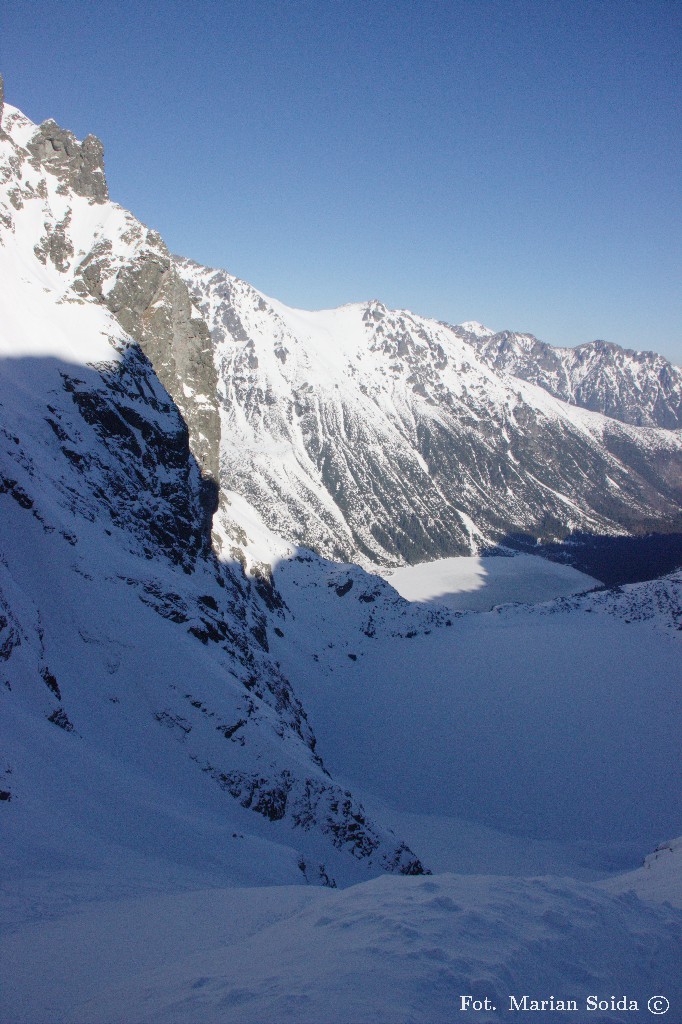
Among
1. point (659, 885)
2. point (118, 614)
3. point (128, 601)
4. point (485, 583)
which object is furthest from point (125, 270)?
point (485, 583)

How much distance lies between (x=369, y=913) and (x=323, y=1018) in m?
4.50

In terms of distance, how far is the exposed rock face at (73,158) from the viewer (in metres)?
67.6

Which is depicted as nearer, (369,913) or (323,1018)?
(323,1018)

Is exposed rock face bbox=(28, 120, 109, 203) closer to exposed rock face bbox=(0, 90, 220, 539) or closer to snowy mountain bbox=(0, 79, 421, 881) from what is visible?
exposed rock face bbox=(0, 90, 220, 539)

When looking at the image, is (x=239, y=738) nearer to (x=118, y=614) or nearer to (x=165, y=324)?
(x=118, y=614)

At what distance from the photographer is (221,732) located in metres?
29.1

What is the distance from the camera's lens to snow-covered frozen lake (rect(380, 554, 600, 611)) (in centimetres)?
15938

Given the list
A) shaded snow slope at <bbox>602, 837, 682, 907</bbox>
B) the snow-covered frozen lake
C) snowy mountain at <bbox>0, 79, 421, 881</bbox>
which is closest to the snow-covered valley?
snowy mountain at <bbox>0, 79, 421, 881</bbox>

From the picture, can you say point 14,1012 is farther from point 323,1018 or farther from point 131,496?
point 131,496

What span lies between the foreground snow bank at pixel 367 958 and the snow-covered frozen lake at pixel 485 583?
141896mm

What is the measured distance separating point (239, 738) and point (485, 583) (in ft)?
514

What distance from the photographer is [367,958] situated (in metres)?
8.84

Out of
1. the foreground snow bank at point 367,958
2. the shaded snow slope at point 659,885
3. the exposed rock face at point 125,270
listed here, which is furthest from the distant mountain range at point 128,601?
the shaded snow slope at point 659,885

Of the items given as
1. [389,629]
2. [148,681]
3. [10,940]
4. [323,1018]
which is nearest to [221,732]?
[148,681]
